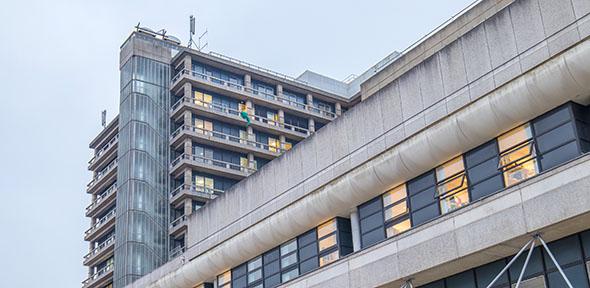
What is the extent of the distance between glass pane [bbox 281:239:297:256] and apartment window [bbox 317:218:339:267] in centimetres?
164

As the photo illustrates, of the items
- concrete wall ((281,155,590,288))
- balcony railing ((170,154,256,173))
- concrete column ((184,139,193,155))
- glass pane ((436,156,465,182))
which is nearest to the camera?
concrete wall ((281,155,590,288))

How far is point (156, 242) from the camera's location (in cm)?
7462

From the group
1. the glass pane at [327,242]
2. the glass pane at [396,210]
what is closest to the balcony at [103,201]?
the glass pane at [327,242]

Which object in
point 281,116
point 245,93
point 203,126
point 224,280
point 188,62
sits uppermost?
point 188,62

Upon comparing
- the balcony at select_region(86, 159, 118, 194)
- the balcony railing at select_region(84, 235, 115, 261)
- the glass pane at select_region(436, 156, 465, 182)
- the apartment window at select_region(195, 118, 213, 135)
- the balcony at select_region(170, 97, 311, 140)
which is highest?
the balcony at select_region(170, 97, 311, 140)

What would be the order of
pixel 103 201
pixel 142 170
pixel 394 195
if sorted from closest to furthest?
pixel 394 195 < pixel 142 170 < pixel 103 201

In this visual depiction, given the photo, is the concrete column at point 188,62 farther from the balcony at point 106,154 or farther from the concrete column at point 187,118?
the balcony at point 106,154

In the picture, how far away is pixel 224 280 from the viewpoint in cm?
3812

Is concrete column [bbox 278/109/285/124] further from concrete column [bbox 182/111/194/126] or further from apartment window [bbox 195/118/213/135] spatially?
concrete column [bbox 182/111/194/126]

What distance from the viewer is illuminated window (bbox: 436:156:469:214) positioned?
26047mm

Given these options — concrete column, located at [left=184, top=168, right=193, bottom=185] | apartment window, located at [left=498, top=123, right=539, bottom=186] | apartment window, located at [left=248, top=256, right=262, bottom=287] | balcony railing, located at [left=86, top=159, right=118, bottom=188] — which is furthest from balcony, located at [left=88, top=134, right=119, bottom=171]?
apartment window, located at [left=498, top=123, right=539, bottom=186]

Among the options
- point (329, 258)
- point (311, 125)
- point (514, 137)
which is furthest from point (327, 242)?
point (311, 125)

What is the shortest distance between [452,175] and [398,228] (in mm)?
2995

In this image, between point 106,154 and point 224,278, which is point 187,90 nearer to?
point 106,154
